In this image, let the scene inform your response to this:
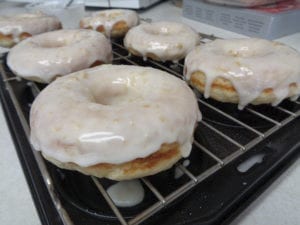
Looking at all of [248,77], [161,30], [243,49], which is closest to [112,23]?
[161,30]

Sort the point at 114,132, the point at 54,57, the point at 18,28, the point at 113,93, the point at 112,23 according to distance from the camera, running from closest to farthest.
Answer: the point at 114,132 → the point at 113,93 → the point at 54,57 → the point at 18,28 → the point at 112,23

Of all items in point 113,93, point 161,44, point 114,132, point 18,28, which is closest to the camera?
point 114,132

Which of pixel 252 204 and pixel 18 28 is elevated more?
pixel 18 28

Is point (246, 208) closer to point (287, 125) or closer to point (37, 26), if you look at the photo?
point (287, 125)

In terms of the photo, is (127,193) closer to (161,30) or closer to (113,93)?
(113,93)

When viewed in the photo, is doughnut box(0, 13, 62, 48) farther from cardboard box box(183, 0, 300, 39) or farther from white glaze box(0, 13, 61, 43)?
cardboard box box(183, 0, 300, 39)

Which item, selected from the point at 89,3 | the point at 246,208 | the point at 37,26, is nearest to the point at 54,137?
the point at 246,208
